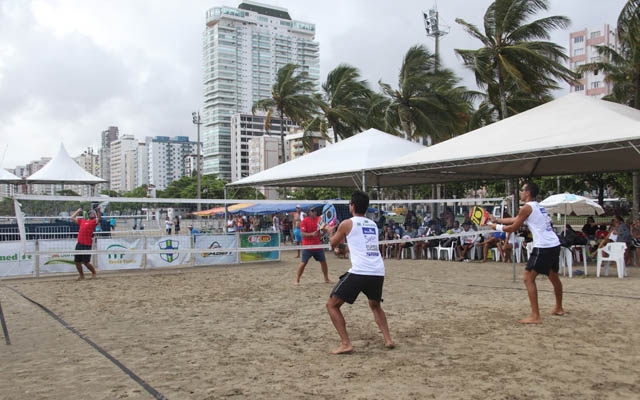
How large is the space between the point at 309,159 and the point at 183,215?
27.7 ft

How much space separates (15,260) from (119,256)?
249cm

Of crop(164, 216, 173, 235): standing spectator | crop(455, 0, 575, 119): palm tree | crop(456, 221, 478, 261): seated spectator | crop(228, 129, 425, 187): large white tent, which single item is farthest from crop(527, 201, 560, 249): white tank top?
crop(455, 0, 575, 119): palm tree

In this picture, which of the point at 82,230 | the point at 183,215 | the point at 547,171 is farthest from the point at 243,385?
the point at 183,215

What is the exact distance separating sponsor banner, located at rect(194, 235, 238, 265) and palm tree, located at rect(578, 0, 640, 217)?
16013 mm

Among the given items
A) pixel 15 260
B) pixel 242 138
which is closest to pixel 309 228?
pixel 15 260

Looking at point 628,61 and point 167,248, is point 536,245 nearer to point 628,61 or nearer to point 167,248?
point 167,248

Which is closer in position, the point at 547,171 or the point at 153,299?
the point at 153,299

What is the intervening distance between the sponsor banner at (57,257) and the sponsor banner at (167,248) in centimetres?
200

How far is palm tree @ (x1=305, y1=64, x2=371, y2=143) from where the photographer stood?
3198 centimetres

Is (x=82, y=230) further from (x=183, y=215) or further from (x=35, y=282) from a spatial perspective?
(x=183, y=215)

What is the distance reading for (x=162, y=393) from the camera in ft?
14.1

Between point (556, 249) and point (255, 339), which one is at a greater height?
point (556, 249)

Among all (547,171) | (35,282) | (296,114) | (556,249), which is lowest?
(35,282)

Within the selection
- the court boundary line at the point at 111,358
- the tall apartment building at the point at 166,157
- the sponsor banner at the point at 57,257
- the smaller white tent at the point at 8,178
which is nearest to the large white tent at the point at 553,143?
the sponsor banner at the point at 57,257
